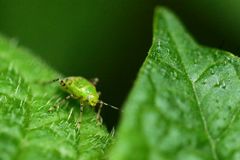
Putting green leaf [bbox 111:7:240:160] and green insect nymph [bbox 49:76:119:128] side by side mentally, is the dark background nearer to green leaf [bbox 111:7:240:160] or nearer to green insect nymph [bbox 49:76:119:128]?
green insect nymph [bbox 49:76:119:128]

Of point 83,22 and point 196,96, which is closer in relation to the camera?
point 196,96

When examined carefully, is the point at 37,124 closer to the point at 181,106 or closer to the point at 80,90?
the point at 181,106

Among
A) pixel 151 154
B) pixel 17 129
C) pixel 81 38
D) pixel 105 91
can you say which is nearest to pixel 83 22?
pixel 81 38

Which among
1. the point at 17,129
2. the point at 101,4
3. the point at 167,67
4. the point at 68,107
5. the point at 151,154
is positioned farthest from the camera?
the point at 101,4

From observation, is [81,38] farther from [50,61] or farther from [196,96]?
[196,96]

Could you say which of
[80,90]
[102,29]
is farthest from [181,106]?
[102,29]

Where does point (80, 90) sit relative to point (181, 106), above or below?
below
